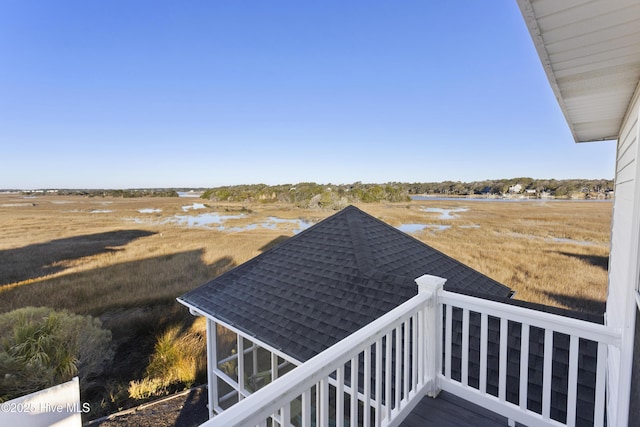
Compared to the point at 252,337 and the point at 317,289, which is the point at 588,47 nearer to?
the point at 317,289

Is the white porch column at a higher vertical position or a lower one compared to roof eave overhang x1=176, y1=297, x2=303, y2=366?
lower

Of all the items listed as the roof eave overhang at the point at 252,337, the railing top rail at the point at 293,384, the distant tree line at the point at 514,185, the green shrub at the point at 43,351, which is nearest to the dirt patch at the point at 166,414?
the green shrub at the point at 43,351

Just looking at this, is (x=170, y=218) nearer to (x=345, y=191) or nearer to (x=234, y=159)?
(x=234, y=159)

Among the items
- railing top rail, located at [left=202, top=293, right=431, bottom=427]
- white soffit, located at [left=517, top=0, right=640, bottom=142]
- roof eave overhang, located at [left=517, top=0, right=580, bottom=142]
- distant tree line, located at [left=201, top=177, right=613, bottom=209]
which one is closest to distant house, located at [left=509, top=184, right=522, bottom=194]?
distant tree line, located at [left=201, top=177, right=613, bottom=209]

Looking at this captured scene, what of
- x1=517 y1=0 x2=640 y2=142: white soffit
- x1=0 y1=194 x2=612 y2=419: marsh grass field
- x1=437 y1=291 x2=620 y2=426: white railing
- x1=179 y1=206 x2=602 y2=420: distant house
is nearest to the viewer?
x1=517 y1=0 x2=640 y2=142: white soffit

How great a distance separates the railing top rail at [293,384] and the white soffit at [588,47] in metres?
1.71

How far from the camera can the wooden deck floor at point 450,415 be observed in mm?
2160

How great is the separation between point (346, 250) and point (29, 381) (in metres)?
7.18

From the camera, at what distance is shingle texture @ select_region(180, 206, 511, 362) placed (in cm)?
370

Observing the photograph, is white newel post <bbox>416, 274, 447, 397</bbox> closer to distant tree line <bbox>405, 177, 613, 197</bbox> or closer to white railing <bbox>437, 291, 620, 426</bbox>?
white railing <bbox>437, 291, 620, 426</bbox>

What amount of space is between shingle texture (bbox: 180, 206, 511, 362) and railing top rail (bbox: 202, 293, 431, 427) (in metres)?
1.97

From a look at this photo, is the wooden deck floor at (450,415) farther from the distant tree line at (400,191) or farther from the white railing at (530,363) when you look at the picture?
the distant tree line at (400,191)

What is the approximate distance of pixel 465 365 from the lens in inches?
95.0

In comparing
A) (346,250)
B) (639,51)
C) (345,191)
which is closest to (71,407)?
(346,250)
